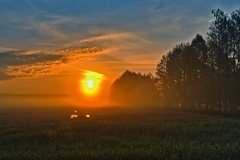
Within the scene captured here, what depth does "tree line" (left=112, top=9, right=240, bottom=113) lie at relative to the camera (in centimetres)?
5053

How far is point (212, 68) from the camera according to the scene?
55875mm

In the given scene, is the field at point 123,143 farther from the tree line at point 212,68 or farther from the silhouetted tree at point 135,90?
the silhouetted tree at point 135,90

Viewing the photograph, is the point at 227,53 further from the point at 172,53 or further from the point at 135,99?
the point at 135,99

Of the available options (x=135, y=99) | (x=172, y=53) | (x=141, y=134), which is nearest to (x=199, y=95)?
(x=172, y=53)

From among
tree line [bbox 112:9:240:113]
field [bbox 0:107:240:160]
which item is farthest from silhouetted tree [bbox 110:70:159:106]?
field [bbox 0:107:240:160]

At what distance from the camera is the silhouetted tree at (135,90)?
117 m

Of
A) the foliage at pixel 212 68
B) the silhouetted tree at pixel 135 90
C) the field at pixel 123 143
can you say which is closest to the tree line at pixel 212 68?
the foliage at pixel 212 68

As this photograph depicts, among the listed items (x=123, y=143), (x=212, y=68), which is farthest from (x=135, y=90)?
(x=123, y=143)

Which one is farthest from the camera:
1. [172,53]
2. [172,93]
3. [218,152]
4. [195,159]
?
[172,93]

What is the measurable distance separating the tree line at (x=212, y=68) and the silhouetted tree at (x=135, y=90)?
124 feet

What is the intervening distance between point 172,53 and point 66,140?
59.0 m

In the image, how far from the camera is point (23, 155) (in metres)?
14.0

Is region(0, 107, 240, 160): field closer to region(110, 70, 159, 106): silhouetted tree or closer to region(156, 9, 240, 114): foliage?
region(156, 9, 240, 114): foliage

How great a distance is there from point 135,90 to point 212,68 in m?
72.3
